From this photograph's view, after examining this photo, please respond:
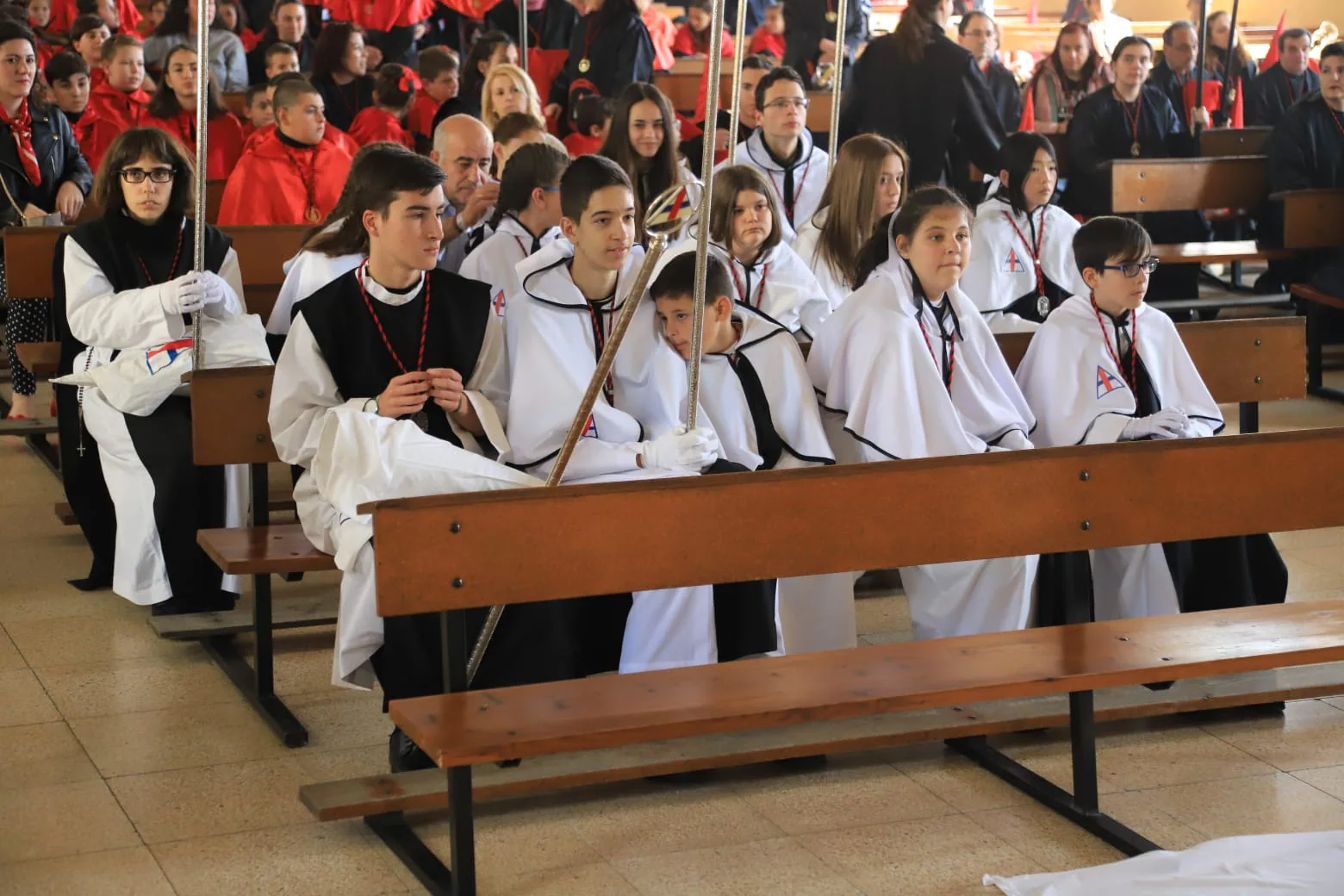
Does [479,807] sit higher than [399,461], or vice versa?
[399,461]

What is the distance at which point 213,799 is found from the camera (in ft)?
12.9

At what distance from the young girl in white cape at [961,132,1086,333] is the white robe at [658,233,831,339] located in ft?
3.77

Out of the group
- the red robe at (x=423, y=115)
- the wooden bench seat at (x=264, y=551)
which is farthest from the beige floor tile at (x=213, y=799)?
the red robe at (x=423, y=115)

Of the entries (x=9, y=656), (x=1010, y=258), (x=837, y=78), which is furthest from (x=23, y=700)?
(x=1010, y=258)

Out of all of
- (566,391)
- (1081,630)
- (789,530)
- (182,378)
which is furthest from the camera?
(182,378)

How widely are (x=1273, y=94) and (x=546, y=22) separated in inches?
200

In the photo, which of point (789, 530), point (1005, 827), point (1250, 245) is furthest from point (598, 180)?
point (1250, 245)

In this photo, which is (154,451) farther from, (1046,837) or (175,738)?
(1046,837)

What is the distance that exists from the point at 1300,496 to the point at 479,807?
191 cm

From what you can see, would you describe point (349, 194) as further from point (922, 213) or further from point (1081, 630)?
point (1081, 630)

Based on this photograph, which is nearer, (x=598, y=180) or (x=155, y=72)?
(x=598, y=180)

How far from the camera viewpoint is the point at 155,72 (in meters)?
10.0

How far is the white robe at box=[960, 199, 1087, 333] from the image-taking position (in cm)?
716

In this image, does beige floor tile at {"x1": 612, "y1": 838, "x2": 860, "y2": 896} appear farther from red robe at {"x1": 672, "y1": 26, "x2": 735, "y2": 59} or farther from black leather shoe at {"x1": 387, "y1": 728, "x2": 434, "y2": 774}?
red robe at {"x1": 672, "y1": 26, "x2": 735, "y2": 59}
